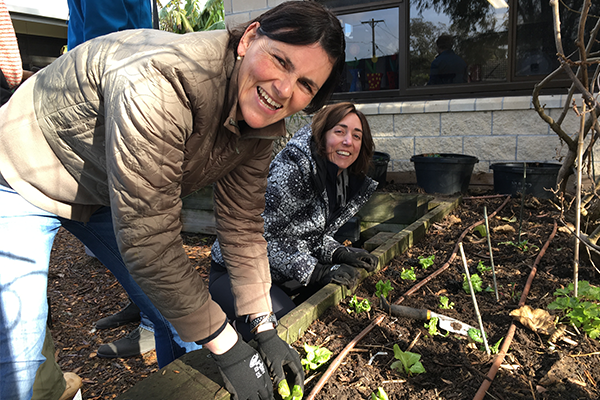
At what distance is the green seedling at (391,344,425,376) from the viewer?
1514mm

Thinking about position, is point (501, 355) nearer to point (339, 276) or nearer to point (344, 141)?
point (339, 276)

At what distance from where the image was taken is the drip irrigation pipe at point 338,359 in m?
1.47

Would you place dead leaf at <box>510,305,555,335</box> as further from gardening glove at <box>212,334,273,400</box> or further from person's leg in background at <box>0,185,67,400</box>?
person's leg in background at <box>0,185,67,400</box>

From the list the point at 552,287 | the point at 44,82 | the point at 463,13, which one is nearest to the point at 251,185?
the point at 44,82

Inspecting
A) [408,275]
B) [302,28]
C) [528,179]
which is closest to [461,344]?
[408,275]

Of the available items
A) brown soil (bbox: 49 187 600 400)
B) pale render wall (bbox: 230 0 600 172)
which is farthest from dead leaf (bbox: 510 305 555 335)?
pale render wall (bbox: 230 0 600 172)

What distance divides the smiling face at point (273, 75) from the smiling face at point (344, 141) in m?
1.46

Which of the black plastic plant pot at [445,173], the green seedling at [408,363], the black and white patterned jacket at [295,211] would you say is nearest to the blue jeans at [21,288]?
the black and white patterned jacket at [295,211]

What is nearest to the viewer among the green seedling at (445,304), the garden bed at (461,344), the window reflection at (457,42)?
the garden bed at (461,344)

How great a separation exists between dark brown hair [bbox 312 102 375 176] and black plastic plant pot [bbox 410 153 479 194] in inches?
75.7

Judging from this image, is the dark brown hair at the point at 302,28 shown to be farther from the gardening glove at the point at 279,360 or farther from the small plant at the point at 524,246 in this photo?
the small plant at the point at 524,246

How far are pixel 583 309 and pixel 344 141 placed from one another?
1619mm

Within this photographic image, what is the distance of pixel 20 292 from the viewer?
4.34 ft

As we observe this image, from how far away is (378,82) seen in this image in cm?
580
